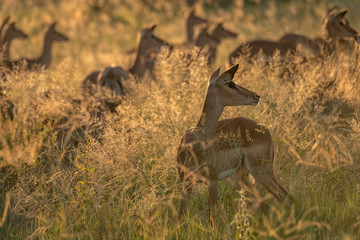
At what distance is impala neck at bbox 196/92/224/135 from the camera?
162 inches

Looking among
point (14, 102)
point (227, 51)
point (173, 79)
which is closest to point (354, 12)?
point (227, 51)

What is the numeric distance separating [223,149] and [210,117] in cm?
26

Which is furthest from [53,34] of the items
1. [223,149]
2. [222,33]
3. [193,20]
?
[223,149]

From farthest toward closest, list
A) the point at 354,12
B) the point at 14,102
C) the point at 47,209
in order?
the point at 354,12, the point at 14,102, the point at 47,209

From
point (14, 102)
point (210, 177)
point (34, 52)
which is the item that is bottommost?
point (34, 52)

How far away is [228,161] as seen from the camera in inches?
159

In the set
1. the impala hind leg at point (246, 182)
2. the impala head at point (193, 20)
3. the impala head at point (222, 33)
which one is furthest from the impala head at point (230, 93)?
the impala head at point (193, 20)

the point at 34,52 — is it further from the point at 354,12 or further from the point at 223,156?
the point at 223,156

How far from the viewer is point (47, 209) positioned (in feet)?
13.8

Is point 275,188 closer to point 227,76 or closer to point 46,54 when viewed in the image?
point 227,76

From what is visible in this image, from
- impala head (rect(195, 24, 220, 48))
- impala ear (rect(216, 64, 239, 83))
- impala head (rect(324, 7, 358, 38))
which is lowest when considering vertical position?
impala head (rect(195, 24, 220, 48))

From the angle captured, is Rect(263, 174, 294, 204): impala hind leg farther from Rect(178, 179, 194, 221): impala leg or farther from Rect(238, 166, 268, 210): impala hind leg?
Rect(178, 179, 194, 221): impala leg

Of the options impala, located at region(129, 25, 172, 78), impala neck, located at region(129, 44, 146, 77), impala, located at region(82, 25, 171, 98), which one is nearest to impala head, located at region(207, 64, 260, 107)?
impala, located at region(82, 25, 171, 98)

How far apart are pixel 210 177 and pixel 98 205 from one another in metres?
0.84
